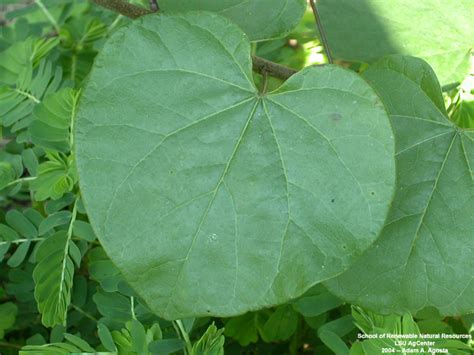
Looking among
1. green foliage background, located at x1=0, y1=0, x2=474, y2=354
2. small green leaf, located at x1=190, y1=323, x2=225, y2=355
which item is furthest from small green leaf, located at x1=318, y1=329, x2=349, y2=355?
small green leaf, located at x1=190, y1=323, x2=225, y2=355

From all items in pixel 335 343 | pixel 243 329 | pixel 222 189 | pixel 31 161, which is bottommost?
pixel 243 329

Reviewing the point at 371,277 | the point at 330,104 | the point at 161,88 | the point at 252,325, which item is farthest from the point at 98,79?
the point at 252,325

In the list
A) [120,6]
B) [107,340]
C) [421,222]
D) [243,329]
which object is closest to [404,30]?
[421,222]

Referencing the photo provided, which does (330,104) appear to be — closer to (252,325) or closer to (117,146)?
(117,146)

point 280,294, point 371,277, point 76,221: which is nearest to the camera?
point 280,294

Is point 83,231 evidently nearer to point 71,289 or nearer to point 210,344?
point 71,289

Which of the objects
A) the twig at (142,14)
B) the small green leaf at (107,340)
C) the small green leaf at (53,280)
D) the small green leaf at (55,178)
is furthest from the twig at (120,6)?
the small green leaf at (107,340)

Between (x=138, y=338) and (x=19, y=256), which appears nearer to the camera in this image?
(x=138, y=338)
